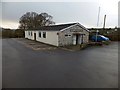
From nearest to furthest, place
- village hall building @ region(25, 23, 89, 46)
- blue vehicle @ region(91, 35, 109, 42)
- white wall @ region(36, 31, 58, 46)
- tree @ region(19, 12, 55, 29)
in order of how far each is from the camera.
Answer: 1. village hall building @ region(25, 23, 89, 46)
2. white wall @ region(36, 31, 58, 46)
3. blue vehicle @ region(91, 35, 109, 42)
4. tree @ region(19, 12, 55, 29)

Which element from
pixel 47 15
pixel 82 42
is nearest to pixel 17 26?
pixel 47 15

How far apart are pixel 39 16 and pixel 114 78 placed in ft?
132

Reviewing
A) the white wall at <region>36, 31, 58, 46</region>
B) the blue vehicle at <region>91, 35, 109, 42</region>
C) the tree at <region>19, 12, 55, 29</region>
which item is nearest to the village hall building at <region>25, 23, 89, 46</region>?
the white wall at <region>36, 31, 58, 46</region>

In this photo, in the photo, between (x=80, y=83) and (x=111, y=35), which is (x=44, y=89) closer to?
(x=80, y=83)

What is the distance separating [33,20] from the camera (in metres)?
43.0

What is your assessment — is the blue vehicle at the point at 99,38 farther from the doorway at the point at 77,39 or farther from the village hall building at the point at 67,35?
the doorway at the point at 77,39

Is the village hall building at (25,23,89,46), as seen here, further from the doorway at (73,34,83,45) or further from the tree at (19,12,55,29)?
the tree at (19,12,55,29)

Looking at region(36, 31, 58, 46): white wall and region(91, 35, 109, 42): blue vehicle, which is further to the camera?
region(91, 35, 109, 42): blue vehicle

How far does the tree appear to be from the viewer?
41906 mm

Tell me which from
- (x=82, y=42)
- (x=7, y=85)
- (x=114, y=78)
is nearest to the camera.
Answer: (x=7, y=85)

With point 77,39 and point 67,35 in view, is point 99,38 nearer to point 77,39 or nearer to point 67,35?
point 77,39

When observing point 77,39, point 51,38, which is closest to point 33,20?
point 51,38

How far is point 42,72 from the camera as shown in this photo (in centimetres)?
719

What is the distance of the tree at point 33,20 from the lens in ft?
137
